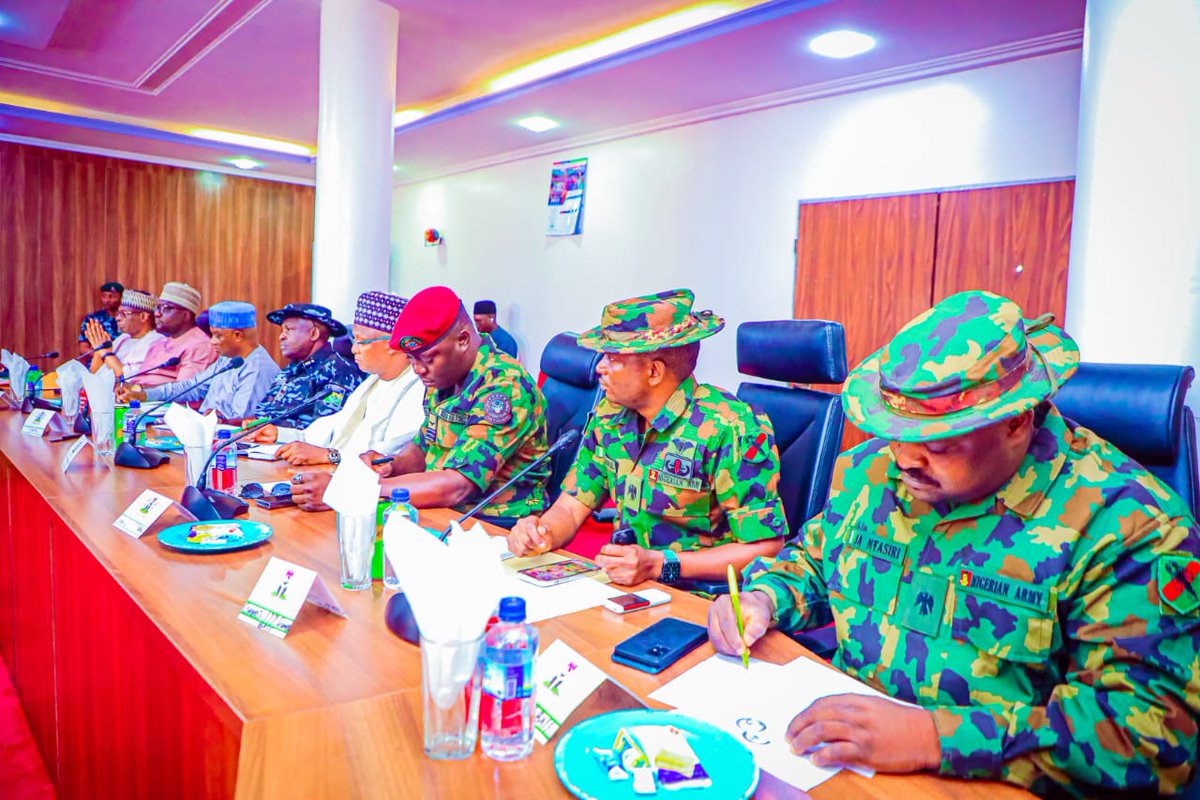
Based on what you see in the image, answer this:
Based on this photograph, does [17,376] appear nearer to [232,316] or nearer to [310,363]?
[232,316]

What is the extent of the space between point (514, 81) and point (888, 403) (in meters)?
4.33

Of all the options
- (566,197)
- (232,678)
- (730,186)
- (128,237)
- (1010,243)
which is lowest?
(232,678)

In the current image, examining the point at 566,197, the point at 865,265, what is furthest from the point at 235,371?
the point at 865,265

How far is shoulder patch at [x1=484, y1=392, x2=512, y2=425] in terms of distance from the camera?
2.21 metres

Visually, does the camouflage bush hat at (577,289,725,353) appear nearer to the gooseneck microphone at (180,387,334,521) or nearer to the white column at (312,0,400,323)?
the gooseneck microphone at (180,387,334,521)

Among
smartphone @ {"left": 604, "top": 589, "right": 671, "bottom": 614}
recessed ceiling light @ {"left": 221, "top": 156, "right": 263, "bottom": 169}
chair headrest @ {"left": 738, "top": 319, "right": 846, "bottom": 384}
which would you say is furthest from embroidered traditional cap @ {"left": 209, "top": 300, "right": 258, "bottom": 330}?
recessed ceiling light @ {"left": 221, "top": 156, "right": 263, "bottom": 169}

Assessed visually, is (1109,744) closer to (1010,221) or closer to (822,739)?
(822,739)

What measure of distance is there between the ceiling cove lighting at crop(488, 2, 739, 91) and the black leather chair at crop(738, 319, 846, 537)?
2.14 metres

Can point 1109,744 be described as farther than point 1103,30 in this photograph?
No

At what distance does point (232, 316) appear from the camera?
3.91 metres

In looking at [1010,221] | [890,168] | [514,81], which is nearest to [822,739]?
[1010,221]

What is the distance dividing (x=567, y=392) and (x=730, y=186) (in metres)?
2.68

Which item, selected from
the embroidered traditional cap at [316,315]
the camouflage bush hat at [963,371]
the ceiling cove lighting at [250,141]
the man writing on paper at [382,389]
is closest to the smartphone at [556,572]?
the camouflage bush hat at [963,371]

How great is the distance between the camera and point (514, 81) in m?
4.83
